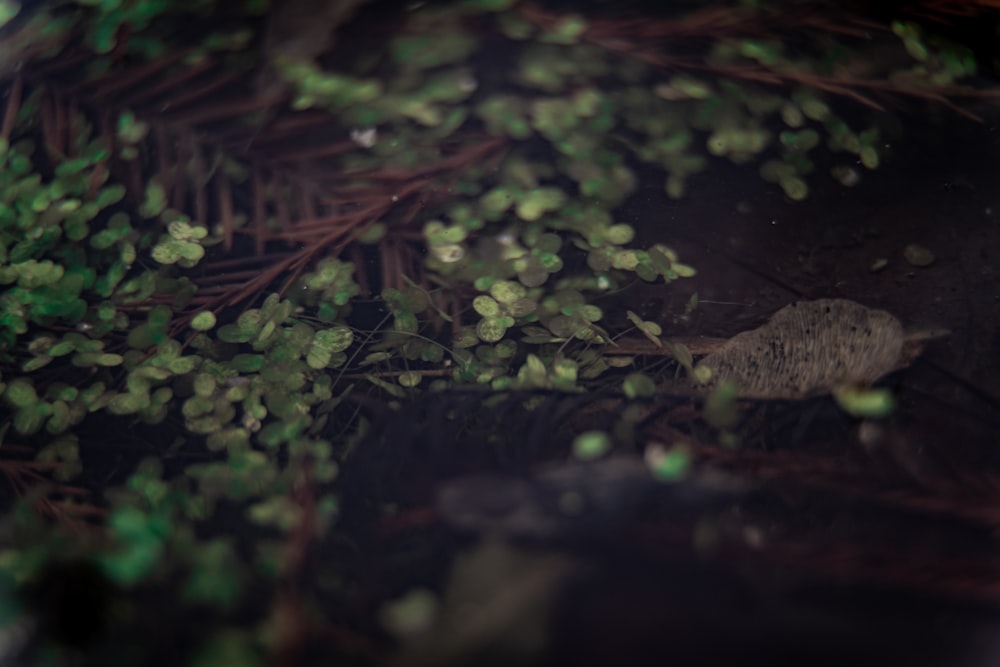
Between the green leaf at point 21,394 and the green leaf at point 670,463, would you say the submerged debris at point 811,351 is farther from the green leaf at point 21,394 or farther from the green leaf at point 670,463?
the green leaf at point 21,394

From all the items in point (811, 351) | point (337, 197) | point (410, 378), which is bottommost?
point (410, 378)

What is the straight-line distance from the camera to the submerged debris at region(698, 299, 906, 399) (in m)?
1.53

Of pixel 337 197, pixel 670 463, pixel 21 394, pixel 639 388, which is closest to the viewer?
pixel 670 463

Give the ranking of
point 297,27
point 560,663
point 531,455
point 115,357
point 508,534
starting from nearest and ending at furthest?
point 560,663 < point 508,534 < point 531,455 < point 115,357 < point 297,27

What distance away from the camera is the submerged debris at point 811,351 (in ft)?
5.01

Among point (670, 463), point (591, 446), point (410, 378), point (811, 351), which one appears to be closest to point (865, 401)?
point (811, 351)

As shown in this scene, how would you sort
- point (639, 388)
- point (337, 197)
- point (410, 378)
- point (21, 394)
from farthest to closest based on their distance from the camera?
point (337, 197), point (410, 378), point (21, 394), point (639, 388)

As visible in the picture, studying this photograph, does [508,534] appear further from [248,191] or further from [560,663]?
[248,191]

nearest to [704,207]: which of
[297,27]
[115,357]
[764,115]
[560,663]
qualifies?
[764,115]

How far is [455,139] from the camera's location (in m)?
2.16

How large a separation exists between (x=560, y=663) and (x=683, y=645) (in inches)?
7.6

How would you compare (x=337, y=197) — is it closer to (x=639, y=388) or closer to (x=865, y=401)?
(x=639, y=388)

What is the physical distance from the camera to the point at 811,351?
161cm

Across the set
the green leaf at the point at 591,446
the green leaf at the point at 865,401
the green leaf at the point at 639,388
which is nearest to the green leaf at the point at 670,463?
the green leaf at the point at 591,446
